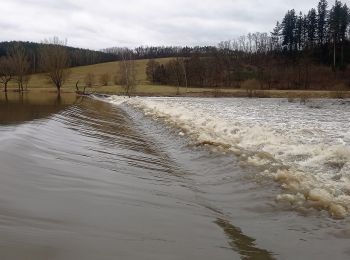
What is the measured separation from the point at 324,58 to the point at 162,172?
111607 millimetres

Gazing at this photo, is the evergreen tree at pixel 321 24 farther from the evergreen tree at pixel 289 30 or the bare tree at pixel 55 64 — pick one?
the bare tree at pixel 55 64

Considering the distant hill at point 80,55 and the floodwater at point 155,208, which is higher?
the distant hill at point 80,55

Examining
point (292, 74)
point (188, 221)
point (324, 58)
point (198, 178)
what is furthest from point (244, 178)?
point (324, 58)

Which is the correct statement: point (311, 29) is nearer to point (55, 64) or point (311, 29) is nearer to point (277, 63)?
point (277, 63)

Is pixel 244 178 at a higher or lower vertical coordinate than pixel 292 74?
lower

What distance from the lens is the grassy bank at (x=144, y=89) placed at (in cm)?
7474

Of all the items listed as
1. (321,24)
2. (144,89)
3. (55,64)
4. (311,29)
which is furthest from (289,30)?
(55,64)

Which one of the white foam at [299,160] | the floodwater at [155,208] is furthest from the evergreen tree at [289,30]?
the floodwater at [155,208]

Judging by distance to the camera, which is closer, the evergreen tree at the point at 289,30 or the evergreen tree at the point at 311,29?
the evergreen tree at the point at 311,29

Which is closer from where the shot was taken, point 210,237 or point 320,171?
point 210,237

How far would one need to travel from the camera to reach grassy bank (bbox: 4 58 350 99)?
245 feet

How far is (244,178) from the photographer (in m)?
9.73

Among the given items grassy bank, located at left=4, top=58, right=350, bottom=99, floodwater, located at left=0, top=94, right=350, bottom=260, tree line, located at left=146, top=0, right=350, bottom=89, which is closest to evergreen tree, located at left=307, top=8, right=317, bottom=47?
tree line, located at left=146, top=0, right=350, bottom=89

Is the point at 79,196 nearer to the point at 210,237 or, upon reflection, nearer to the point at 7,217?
the point at 7,217
